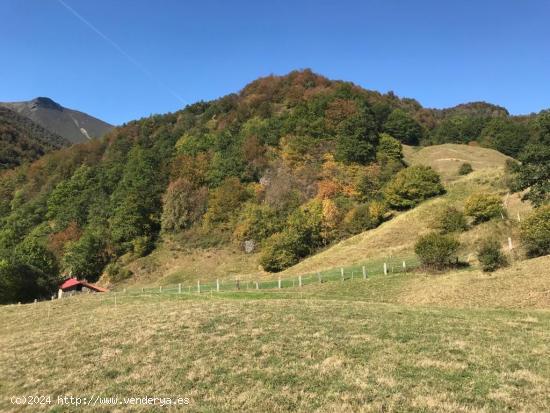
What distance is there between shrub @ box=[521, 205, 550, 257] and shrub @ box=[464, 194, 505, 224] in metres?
15.2

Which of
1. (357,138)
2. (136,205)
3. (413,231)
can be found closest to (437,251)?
(413,231)

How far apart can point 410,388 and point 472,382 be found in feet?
4.75

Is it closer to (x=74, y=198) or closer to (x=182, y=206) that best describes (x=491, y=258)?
(x=182, y=206)

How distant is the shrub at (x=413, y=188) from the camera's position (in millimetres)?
61250

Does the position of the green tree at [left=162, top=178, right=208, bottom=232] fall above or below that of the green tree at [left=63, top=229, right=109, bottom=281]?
above

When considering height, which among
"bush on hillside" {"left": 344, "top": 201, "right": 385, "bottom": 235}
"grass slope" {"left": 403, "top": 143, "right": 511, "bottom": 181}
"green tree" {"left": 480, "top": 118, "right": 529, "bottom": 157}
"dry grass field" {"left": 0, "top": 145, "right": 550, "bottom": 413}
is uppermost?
"green tree" {"left": 480, "top": 118, "right": 529, "bottom": 157}

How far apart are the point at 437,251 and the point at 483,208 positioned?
17.5 m

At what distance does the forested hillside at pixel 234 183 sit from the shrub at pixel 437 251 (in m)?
10.5

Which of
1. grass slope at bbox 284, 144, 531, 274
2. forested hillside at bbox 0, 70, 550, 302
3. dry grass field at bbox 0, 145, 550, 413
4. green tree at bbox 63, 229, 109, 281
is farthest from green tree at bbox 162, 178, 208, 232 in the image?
dry grass field at bbox 0, 145, 550, 413

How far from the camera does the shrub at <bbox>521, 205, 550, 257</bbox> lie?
1096 inches

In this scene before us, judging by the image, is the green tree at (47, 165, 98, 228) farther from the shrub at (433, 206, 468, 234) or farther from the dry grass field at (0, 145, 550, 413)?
the shrub at (433, 206, 468, 234)

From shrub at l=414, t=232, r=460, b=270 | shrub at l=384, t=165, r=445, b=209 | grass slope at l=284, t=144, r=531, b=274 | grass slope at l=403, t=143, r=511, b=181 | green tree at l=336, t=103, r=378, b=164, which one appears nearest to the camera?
shrub at l=414, t=232, r=460, b=270

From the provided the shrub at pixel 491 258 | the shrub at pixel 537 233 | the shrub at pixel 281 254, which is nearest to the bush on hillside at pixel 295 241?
the shrub at pixel 281 254

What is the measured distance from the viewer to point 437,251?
100 ft
